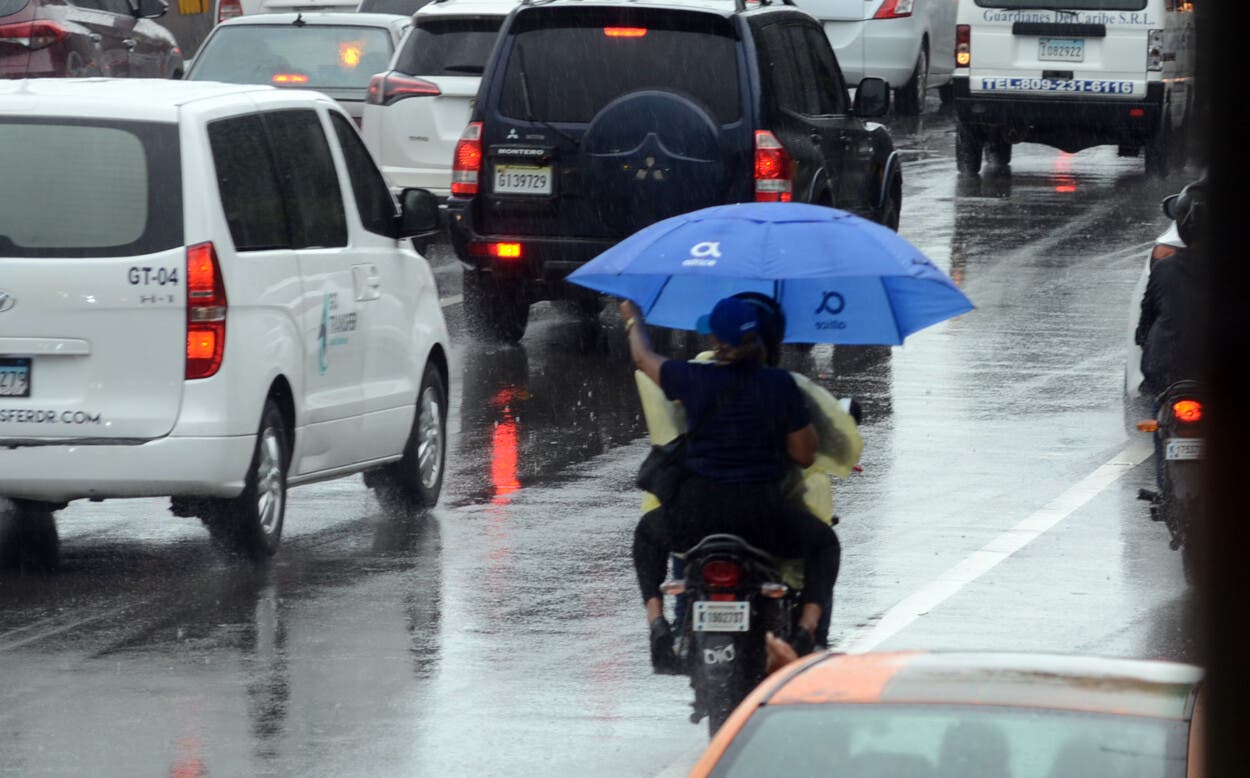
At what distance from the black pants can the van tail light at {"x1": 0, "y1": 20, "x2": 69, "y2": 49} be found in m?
17.9

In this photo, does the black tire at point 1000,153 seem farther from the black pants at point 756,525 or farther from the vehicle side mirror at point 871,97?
the black pants at point 756,525

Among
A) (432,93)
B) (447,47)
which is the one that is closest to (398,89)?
(432,93)

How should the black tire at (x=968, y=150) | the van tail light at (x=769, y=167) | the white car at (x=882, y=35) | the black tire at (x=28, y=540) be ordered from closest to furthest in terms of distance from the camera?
1. the black tire at (x=28, y=540)
2. the van tail light at (x=769, y=167)
3. the black tire at (x=968, y=150)
4. the white car at (x=882, y=35)

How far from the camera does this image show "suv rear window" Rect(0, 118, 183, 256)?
358 inches


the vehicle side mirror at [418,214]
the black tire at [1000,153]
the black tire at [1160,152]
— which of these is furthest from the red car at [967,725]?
the black tire at [1000,153]

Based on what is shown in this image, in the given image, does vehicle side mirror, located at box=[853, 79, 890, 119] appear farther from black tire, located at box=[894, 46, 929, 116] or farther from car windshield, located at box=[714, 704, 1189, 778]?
black tire, located at box=[894, 46, 929, 116]

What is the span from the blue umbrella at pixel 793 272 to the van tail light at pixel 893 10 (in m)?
23.7

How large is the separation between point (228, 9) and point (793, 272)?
24.8 meters

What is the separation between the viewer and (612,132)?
14.1 metres

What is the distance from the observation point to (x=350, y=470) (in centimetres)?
1028

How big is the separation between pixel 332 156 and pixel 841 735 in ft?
21.7

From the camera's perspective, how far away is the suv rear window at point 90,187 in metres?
9.09

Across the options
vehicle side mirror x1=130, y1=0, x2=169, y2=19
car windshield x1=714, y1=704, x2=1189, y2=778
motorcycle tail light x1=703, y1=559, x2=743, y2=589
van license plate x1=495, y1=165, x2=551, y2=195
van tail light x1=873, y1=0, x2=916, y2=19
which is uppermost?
car windshield x1=714, y1=704, x2=1189, y2=778

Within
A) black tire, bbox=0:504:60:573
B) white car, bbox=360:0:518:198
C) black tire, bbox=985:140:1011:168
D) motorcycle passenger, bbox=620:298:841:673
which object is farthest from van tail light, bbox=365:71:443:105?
motorcycle passenger, bbox=620:298:841:673
